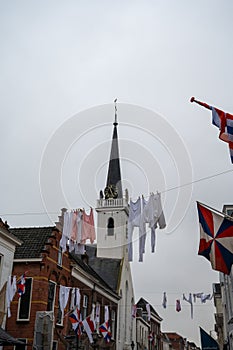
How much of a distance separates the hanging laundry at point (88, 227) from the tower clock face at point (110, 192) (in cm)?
3039

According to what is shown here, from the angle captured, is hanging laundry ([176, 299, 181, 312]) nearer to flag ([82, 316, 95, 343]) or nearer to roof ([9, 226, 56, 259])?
flag ([82, 316, 95, 343])

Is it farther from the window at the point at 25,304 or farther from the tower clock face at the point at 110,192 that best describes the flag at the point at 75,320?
the tower clock face at the point at 110,192

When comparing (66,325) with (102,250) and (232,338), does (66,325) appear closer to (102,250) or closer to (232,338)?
(232,338)

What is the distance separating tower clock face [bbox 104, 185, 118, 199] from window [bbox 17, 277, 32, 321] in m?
29.6

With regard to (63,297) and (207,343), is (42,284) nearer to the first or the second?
(63,297)

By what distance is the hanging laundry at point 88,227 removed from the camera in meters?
A: 20.5

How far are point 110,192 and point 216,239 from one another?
40.9 meters

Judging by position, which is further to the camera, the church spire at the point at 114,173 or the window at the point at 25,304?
the church spire at the point at 114,173

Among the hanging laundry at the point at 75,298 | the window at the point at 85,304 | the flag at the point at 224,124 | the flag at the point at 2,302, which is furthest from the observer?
the window at the point at 85,304

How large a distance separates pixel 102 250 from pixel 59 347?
81.9 ft

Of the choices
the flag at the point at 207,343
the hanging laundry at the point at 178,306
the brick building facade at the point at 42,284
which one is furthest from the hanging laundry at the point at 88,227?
the hanging laundry at the point at 178,306

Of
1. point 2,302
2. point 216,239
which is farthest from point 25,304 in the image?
point 216,239

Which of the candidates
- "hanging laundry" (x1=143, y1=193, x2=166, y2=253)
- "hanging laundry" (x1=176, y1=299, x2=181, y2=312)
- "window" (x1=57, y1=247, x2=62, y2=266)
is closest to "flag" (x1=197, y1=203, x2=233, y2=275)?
"hanging laundry" (x1=143, y1=193, x2=166, y2=253)

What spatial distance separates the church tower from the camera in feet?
160
